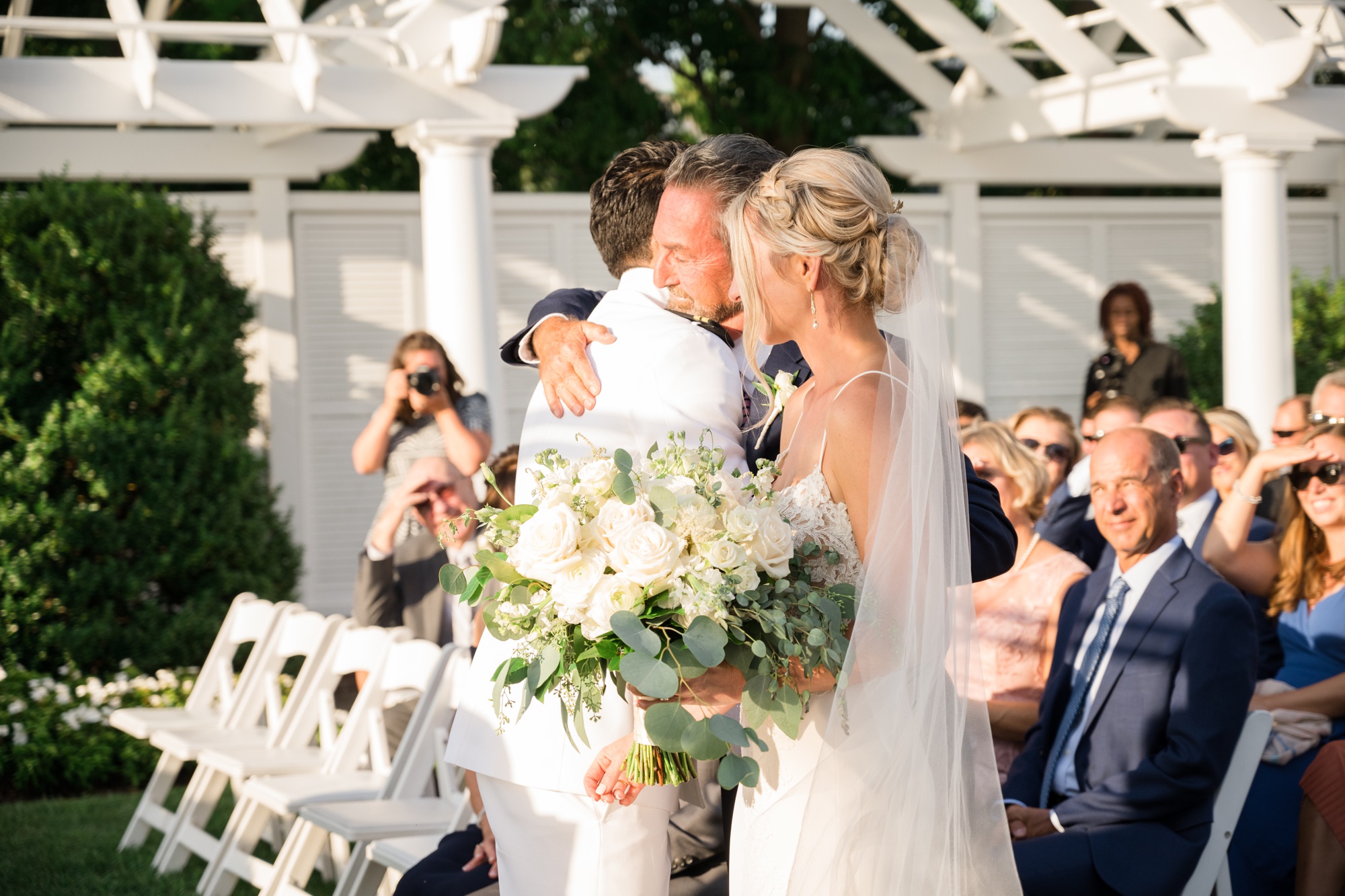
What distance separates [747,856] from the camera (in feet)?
9.12

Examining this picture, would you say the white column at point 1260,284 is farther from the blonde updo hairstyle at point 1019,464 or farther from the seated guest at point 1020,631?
the seated guest at point 1020,631

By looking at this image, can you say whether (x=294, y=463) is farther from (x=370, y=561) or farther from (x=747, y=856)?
(x=747, y=856)

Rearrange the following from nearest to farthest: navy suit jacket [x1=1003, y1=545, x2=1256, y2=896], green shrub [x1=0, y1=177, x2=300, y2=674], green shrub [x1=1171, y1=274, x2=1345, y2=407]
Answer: navy suit jacket [x1=1003, y1=545, x2=1256, y2=896] < green shrub [x1=0, y1=177, x2=300, y2=674] < green shrub [x1=1171, y1=274, x2=1345, y2=407]

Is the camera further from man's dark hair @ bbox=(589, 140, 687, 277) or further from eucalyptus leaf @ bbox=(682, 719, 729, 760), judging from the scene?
eucalyptus leaf @ bbox=(682, 719, 729, 760)

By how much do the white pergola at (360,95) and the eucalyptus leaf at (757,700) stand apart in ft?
20.4

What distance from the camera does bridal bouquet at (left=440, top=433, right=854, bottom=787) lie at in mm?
2381

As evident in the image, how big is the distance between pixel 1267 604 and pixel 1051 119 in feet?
19.4

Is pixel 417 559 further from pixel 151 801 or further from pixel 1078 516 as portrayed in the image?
pixel 1078 516

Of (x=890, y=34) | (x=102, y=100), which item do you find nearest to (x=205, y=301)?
(x=102, y=100)

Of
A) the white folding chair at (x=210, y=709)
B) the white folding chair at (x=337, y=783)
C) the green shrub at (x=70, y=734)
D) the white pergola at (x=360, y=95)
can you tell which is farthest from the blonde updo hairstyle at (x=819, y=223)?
the green shrub at (x=70, y=734)

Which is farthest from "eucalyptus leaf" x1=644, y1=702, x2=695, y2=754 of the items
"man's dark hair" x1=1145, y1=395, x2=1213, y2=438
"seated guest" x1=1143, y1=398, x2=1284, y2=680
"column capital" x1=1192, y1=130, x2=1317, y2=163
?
"column capital" x1=1192, y1=130, x2=1317, y2=163

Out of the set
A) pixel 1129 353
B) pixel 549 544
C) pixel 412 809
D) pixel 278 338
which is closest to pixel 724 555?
pixel 549 544

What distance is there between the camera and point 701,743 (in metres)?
2.41

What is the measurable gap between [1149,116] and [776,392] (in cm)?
787
